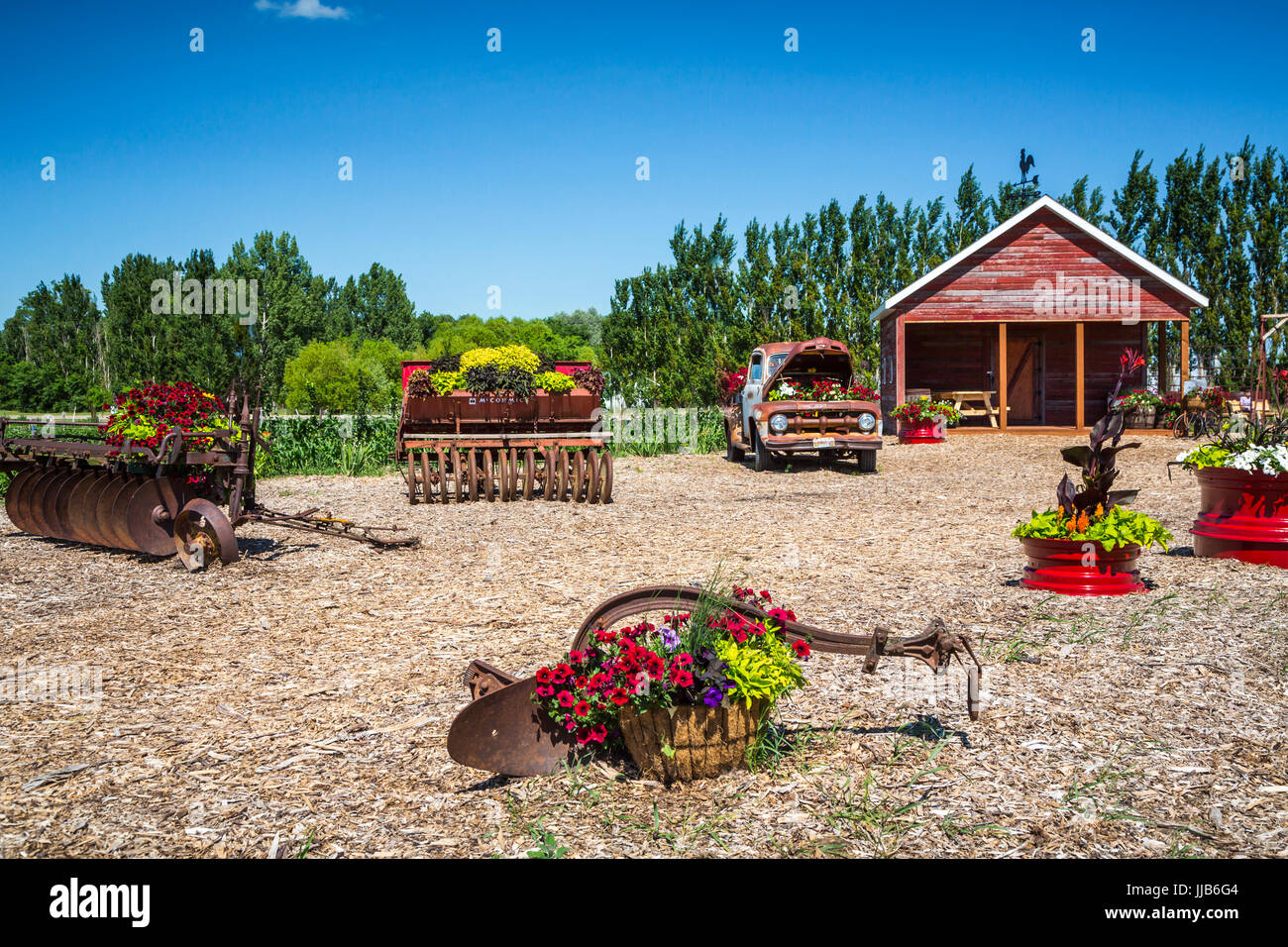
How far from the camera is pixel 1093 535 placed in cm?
612

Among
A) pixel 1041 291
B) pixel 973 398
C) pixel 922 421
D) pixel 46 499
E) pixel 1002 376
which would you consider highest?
pixel 1041 291

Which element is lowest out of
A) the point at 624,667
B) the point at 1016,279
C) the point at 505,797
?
the point at 505,797

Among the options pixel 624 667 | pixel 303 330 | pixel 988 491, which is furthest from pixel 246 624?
pixel 303 330

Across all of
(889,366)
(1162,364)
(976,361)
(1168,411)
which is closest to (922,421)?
(889,366)

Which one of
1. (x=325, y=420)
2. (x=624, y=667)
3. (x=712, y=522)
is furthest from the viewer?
(x=325, y=420)

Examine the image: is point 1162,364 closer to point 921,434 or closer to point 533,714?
point 921,434

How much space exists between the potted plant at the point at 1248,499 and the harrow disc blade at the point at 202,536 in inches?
310

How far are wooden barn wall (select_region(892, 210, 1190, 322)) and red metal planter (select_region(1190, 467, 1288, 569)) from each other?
51.7 ft

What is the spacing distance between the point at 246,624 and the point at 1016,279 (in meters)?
21.0

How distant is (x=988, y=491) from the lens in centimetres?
1274

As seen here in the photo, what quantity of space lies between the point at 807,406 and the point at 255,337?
3407 cm

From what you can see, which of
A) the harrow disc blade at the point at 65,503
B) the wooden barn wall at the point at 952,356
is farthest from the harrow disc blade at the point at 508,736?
the wooden barn wall at the point at 952,356

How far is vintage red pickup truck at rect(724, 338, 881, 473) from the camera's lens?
15562 millimetres
